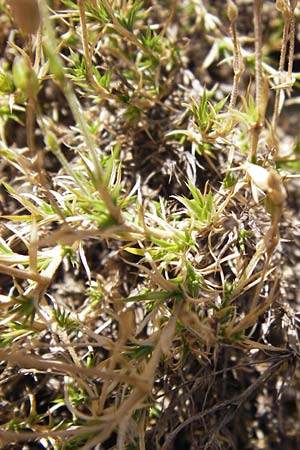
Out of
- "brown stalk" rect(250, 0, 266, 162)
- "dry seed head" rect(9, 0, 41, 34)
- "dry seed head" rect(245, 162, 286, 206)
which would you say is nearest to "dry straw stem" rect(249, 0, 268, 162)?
"brown stalk" rect(250, 0, 266, 162)

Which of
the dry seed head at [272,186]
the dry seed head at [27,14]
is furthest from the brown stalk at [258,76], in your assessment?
the dry seed head at [27,14]

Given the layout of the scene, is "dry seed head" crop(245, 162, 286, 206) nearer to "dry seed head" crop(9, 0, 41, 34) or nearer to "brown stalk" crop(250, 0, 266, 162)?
"brown stalk" crop(250, 0, 266, 162)

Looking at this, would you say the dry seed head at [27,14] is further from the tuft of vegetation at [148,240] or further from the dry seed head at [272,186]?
the dry seed head at [272,186]

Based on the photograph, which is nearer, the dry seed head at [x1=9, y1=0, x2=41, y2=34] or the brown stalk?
the dry seed head at [x1=9, y1=0, x2=41, y2=34]

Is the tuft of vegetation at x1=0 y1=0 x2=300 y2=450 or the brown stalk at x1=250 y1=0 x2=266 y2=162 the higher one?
the brown stalk at x1=250 y1=0 x2=266 y2=162

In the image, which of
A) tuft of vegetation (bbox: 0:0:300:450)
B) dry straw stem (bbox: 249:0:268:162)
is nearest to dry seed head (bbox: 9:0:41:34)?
tuft of vegetation (bbox: 0:0:300:450)

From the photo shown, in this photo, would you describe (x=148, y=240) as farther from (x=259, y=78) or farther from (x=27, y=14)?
(x=27, y=14)

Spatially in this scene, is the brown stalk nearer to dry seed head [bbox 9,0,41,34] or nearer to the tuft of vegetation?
the tuft of vegetation

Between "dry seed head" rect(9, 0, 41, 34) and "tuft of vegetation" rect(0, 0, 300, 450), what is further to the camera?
"tuft of vegetation" rect(0, 0, 300, 450)

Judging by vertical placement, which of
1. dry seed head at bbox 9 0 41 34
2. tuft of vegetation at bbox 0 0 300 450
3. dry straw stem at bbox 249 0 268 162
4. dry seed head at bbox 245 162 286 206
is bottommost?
tuft of vegetation at bbox 0 0 300 450
